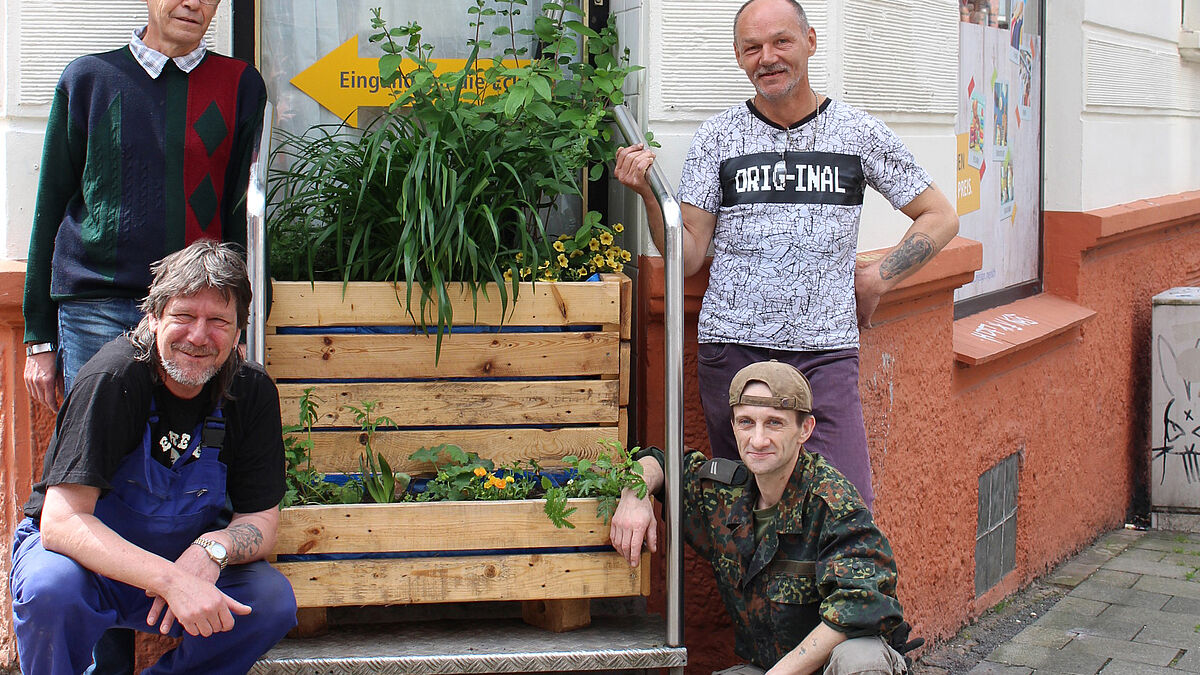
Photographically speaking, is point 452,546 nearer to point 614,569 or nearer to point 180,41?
point 614,569

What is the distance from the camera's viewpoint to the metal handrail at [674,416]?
3.35 metres

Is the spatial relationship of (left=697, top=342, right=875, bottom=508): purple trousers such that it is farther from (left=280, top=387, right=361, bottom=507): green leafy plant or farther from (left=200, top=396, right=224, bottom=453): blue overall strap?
(left=200, top=396, right=224, bottom=453): blue overall strap

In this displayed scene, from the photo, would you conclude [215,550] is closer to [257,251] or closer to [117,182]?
[257,251]

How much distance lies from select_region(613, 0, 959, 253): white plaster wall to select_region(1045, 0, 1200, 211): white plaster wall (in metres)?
1.67

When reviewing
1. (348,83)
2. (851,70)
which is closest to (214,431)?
(348,83)

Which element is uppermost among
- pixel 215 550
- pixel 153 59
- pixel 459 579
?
pixel 153 59

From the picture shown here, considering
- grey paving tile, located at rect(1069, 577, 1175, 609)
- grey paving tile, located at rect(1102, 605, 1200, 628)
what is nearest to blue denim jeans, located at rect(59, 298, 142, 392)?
grey paving tile, located at rect(1102, 605, 1200, 628)

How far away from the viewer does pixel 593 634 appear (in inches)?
135

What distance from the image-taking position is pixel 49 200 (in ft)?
11.0

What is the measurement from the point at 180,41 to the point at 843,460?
2.11 metres

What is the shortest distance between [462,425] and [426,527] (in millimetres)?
432

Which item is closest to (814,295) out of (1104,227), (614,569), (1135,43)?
(614,569)

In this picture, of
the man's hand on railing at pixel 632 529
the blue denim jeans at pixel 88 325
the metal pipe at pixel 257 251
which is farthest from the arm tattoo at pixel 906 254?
the blue denim jeans at pixel 88 325

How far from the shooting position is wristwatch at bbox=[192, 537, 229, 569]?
3016mm
